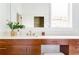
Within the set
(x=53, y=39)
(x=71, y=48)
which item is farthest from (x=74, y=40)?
(x=53, y=39)

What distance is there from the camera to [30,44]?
3738 mm

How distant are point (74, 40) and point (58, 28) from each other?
54 cm

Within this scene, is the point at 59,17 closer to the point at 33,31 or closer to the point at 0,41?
the point at 33,31

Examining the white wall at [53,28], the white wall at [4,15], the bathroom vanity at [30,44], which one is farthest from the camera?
the white wall at [4,15]

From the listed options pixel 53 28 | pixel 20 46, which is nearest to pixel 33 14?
pixel 53 28

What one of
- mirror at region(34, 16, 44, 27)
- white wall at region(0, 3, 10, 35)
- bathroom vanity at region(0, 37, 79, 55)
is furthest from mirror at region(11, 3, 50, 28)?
bathroom vanity at region(0, 37, 79, 55)

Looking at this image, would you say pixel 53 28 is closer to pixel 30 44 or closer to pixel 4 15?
pixel 30 44

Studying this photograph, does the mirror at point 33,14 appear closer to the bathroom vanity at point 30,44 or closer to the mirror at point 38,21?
the mirror at point 38,21

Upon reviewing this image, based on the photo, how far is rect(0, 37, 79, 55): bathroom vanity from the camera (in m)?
3.71

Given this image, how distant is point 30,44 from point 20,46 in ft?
0.69

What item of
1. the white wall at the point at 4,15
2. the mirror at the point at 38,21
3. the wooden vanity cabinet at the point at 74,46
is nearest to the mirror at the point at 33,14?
the mirror at the point at 38,21

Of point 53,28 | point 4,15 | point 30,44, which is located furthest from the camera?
point 4,15

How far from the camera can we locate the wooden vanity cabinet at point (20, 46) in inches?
146

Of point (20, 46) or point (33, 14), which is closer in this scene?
point (20, 46)
